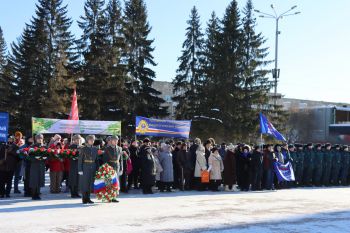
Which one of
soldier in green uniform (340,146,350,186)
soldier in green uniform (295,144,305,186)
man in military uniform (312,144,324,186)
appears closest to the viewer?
soldier in green uniform (295,144,305,186)


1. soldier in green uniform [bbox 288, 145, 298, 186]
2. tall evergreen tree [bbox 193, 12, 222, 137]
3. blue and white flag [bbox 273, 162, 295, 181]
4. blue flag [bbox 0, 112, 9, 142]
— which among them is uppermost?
tall evergreen tree [bbox 193, 12, 222, 137]

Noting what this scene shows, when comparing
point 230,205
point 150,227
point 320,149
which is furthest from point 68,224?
point 320,149

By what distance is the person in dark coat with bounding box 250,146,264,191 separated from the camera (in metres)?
17.9

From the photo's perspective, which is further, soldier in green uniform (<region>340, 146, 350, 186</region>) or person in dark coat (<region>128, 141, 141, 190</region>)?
soldier in green uniform (<region>340, 146, 350, 186</region>)

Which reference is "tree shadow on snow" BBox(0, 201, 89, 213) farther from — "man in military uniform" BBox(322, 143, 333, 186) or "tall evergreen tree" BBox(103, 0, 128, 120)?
"tall evergreen tree" BBox(103, 0, 128, 120)

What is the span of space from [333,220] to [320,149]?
432 inches

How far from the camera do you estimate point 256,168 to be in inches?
704

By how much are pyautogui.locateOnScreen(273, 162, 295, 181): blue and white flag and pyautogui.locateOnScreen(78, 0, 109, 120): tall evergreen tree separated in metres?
25.5

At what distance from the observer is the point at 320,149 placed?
21547mm

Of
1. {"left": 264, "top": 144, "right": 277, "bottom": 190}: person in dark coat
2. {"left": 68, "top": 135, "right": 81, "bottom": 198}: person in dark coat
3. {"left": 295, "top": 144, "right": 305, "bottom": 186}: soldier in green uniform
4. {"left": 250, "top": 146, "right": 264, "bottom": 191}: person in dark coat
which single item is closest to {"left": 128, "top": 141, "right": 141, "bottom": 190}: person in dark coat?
{"left": 68, "top": 135, "right": 81, "bottom": 198}: person in dark coat

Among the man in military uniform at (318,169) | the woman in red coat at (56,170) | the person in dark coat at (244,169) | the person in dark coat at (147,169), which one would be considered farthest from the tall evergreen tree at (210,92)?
the woman in red coat at (56,170)

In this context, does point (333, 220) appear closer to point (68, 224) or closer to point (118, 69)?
point (68, 224)

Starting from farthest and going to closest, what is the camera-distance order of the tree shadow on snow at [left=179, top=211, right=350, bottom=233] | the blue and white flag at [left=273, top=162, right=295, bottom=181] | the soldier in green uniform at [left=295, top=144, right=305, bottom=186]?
the soldier in green uniform at [left=295, top=144, right=305, bottom=186] → the blue and white flag at [left=273, top=162, right=295, bottom=181] → the tree shadow on snow at [left=179, top=211, right=350, bottom=233]

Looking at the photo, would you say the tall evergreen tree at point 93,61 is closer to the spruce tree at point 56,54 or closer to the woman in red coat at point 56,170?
the spruce tree at point 56,54
